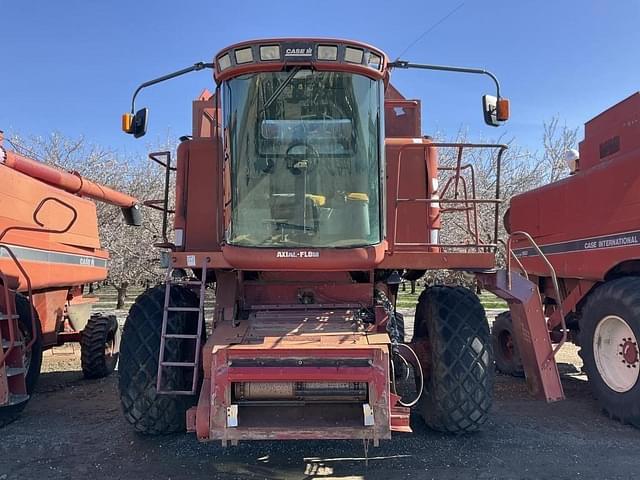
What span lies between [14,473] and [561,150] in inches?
836

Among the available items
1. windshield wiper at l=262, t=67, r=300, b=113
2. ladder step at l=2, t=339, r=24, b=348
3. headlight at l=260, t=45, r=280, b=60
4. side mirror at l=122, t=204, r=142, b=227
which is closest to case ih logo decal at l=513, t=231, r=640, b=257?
windshield wiper at l=262, t=67, r=300, b=113

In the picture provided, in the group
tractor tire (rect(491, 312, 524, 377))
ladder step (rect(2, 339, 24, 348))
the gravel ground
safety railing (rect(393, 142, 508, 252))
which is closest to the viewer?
the gravel ground

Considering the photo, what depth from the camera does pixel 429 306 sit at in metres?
5.07

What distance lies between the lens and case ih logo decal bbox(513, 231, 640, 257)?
5562mm

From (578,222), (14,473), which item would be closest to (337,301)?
(14,473)

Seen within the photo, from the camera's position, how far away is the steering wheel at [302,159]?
4484 millimetres

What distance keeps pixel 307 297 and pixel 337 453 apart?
137 centimetres

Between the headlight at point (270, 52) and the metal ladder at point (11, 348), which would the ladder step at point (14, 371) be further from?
the headlight at point (270, 52)

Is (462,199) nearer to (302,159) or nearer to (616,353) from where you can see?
(302,159)

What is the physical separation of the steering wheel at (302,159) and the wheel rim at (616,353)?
3.42 metres

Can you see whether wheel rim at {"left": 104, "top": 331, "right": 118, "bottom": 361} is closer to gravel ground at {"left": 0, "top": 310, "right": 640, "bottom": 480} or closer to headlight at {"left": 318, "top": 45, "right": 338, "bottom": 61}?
gravel ground at {"left": 0, "top": 310, "right": 640, "bottom": 480}

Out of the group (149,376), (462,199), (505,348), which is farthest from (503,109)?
(505,348)

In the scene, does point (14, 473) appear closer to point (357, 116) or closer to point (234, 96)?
point (234, 96)

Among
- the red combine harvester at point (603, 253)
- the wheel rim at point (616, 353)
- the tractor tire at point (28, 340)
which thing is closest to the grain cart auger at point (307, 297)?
the red combine harvester at point (603, 253)
